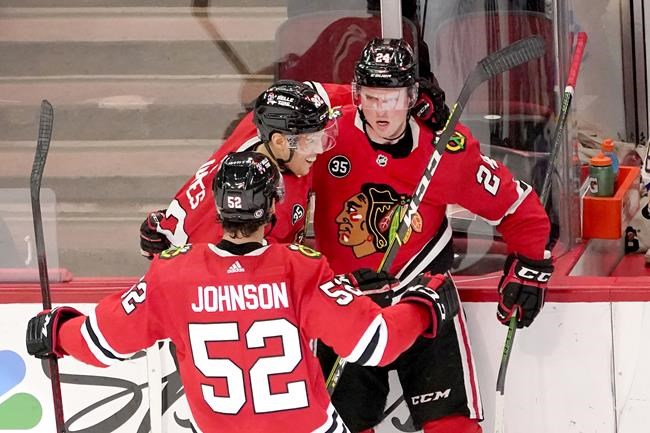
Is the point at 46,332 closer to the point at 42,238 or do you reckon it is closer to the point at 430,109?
the point at 42,238

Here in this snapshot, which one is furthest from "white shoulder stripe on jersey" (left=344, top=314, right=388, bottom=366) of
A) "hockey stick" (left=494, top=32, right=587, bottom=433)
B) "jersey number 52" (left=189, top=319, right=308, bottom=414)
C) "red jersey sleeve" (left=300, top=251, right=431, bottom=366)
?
"hockey stick" (left=494, top=32, right=587, bottom=433)

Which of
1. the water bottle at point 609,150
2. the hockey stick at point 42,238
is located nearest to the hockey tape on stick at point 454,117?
the hockey stick at point 42,238

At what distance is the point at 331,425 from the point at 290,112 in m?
0.67

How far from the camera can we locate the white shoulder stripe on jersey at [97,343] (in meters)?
2.63

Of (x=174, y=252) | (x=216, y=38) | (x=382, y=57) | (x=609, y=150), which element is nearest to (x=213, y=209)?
(x=174, y=252)

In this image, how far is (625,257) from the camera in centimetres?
427

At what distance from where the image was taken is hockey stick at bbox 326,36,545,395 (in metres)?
2.85

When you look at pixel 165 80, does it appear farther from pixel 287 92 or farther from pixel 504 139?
pixel 287 92

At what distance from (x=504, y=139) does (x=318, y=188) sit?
73 centimetres

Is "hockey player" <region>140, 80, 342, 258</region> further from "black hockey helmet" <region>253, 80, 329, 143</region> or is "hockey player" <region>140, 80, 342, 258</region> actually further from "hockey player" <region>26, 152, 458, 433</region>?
"hockey player" <region>26, 152, 458, 433</region>

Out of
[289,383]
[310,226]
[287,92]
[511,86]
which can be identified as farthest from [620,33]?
[289,383]

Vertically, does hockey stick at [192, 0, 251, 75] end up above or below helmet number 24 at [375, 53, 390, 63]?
above

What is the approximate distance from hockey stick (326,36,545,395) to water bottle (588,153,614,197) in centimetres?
91

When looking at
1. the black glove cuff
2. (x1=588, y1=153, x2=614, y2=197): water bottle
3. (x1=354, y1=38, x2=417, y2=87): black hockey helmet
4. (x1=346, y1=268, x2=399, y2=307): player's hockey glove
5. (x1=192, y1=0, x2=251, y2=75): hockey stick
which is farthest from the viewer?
(x1=192, y1=0, x2=251, y2=75): hockey stick
